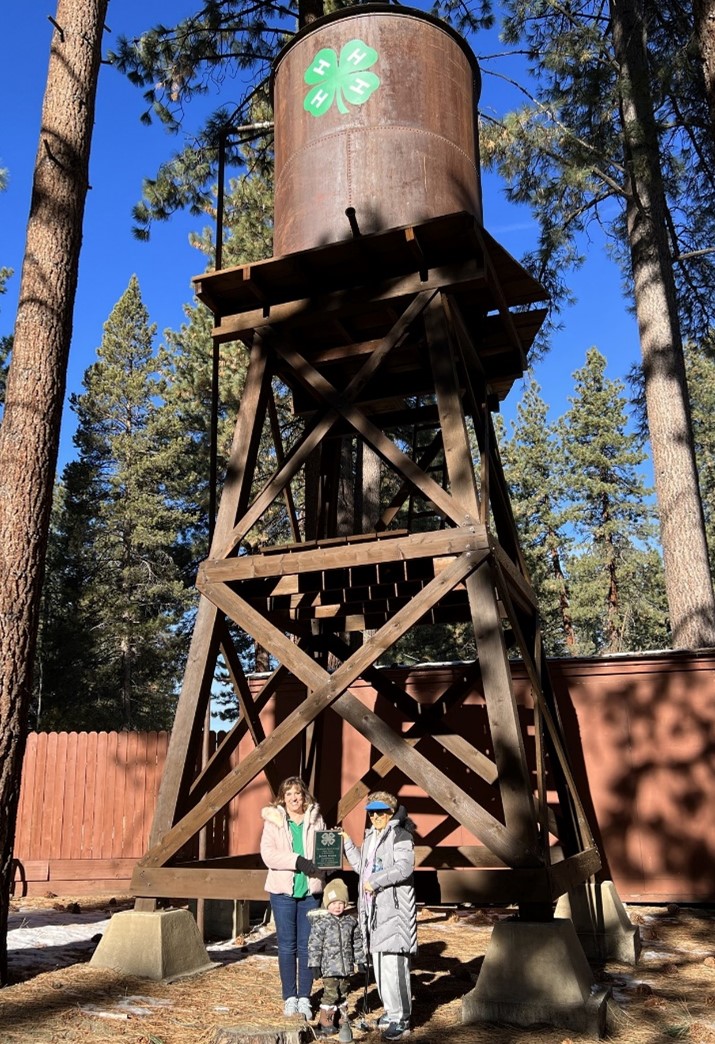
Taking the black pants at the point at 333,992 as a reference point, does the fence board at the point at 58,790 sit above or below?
above

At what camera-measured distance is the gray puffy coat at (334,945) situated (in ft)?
18.8

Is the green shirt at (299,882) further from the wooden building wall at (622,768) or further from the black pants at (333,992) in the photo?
the wooden building wall at (622,768)

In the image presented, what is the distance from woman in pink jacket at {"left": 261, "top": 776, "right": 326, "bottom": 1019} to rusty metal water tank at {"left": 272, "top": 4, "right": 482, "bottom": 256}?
515cm

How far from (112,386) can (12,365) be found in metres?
28.0

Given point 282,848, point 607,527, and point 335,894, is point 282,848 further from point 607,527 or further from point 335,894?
point 607,527

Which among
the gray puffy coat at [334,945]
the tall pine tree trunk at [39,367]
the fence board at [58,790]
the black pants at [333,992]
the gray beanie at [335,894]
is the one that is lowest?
the black pants at [333,992]

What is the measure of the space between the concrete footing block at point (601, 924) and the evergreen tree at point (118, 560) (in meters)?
23.1

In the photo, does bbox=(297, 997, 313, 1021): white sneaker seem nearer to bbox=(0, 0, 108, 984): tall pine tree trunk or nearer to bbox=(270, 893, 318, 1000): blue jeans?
bbox=(270, 893, 318, 1000): blue jeans

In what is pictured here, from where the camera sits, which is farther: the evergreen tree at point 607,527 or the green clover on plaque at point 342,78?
the evergreen tree at point 607,527

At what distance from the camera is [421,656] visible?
31234 mm

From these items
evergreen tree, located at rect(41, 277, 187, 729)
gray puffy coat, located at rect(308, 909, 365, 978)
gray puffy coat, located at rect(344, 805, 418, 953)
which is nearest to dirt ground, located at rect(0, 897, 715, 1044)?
gray puffy coat, located at rect(308, 909, 365, 978)

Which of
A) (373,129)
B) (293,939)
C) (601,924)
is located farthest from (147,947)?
(373,129)

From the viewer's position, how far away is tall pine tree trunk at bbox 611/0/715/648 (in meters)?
12.5

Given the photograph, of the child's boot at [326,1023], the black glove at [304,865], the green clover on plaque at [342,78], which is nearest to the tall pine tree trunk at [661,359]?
the green clover on plaque at [342,78]
